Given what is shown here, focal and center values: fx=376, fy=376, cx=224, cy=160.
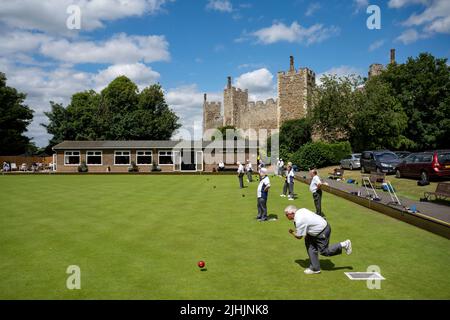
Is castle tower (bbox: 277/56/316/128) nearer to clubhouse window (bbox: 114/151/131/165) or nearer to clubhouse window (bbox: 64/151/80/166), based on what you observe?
clubhouse window (bbox: 114/151/131/165)

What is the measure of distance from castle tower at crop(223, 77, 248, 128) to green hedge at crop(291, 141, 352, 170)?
3928cm

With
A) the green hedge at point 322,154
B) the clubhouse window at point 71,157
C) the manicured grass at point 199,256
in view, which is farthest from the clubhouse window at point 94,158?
the manicured grass at point 199,256

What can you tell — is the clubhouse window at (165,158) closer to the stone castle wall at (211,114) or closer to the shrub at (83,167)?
the shrub at (83,167)

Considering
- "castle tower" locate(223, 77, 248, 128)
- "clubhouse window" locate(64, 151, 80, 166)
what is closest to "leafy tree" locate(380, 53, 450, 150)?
"clubhouse window" locate(64, 151, 80, 166)

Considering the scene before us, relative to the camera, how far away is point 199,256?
775 cm

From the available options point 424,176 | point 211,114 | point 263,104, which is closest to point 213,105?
point 211,114

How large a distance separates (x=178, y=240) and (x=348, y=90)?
34855 millimetres

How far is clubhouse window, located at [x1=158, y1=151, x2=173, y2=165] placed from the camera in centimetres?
4216

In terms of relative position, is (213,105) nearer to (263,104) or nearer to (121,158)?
(263,104)

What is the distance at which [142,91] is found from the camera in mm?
62625

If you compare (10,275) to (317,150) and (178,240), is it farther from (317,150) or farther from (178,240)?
(317,150)

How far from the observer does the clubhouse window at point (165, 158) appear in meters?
42.2

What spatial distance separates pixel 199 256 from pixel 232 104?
Result: 72.2 m
